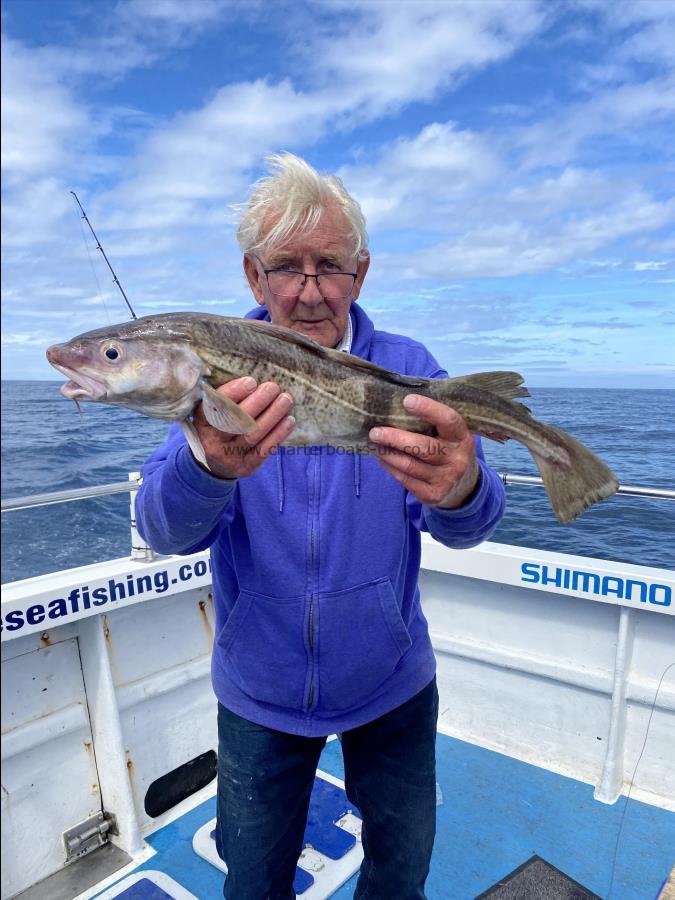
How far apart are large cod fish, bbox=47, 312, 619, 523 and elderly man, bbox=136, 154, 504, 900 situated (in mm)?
280

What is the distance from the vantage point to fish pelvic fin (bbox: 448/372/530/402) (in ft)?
8.84

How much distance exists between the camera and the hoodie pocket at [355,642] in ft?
9.21

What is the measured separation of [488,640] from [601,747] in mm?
1099

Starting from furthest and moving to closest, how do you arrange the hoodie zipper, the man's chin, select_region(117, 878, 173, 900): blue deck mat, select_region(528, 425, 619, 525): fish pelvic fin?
select_region(117, 878, 173, 900): blue deck mat
the man's chin
the hoodie zipper
select_region(528, 425, 619, 525): fish pelvic fin

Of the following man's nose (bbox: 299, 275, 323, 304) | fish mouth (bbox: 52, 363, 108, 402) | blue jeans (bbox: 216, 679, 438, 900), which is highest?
man's nose (bbox: 299, 275, 323, 304)

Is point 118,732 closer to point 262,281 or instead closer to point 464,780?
point 464,780

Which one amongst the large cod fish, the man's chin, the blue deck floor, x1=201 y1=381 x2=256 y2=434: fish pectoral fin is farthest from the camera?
the blue deck floor

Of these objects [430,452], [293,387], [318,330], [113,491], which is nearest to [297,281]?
[318,330]

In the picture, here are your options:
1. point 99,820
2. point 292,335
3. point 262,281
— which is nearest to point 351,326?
point 262,281

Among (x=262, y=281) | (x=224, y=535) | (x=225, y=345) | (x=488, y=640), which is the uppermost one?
(x=262, y=281)

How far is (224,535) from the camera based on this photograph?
2996 mm

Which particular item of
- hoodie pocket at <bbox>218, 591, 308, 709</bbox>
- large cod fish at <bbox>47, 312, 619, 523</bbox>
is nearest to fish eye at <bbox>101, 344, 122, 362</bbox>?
large cod fish at <bbox>47, 312, 619, 523</bbox>

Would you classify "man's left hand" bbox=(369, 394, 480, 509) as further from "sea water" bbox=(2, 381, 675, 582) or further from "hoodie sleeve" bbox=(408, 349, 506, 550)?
"sea water" bbox=(2, 381, 675, 582)

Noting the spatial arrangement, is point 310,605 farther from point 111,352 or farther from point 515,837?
point 515,837
